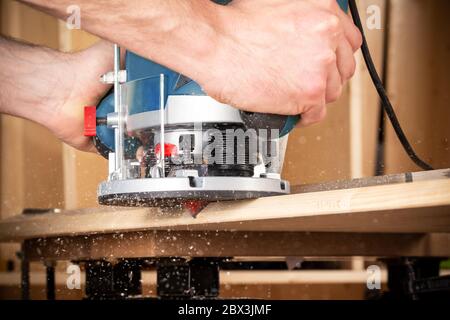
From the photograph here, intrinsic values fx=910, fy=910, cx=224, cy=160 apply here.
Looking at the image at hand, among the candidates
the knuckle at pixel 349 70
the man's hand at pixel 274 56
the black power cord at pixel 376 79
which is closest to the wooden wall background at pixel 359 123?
the black power cord at pixel 376 79

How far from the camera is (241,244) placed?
1.63 meters

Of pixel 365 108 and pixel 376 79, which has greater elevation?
pixel 365 108

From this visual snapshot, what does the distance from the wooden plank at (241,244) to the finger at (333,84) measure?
35 cm

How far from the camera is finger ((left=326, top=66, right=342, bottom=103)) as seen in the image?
4.41 ft

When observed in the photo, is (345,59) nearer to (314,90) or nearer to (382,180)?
(314,90)

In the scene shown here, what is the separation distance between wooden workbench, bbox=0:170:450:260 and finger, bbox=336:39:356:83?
193 millimetres

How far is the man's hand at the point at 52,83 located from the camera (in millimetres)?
1630

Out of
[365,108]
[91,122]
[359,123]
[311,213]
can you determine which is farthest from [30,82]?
[365,108]

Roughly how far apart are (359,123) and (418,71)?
1.12 feet

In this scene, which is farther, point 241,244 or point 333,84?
point 241,244

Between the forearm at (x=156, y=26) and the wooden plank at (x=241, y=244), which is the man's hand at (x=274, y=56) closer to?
the forearm at (x=156, y=26)

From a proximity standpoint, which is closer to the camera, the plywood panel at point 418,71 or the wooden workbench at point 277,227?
the wooden workbench at point 277,227

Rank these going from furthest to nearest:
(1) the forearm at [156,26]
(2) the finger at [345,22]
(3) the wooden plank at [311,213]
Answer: (2) the finger at [345,22] < (1) the forearm at [156,26] < (3) the wooden plank at [311,213]
